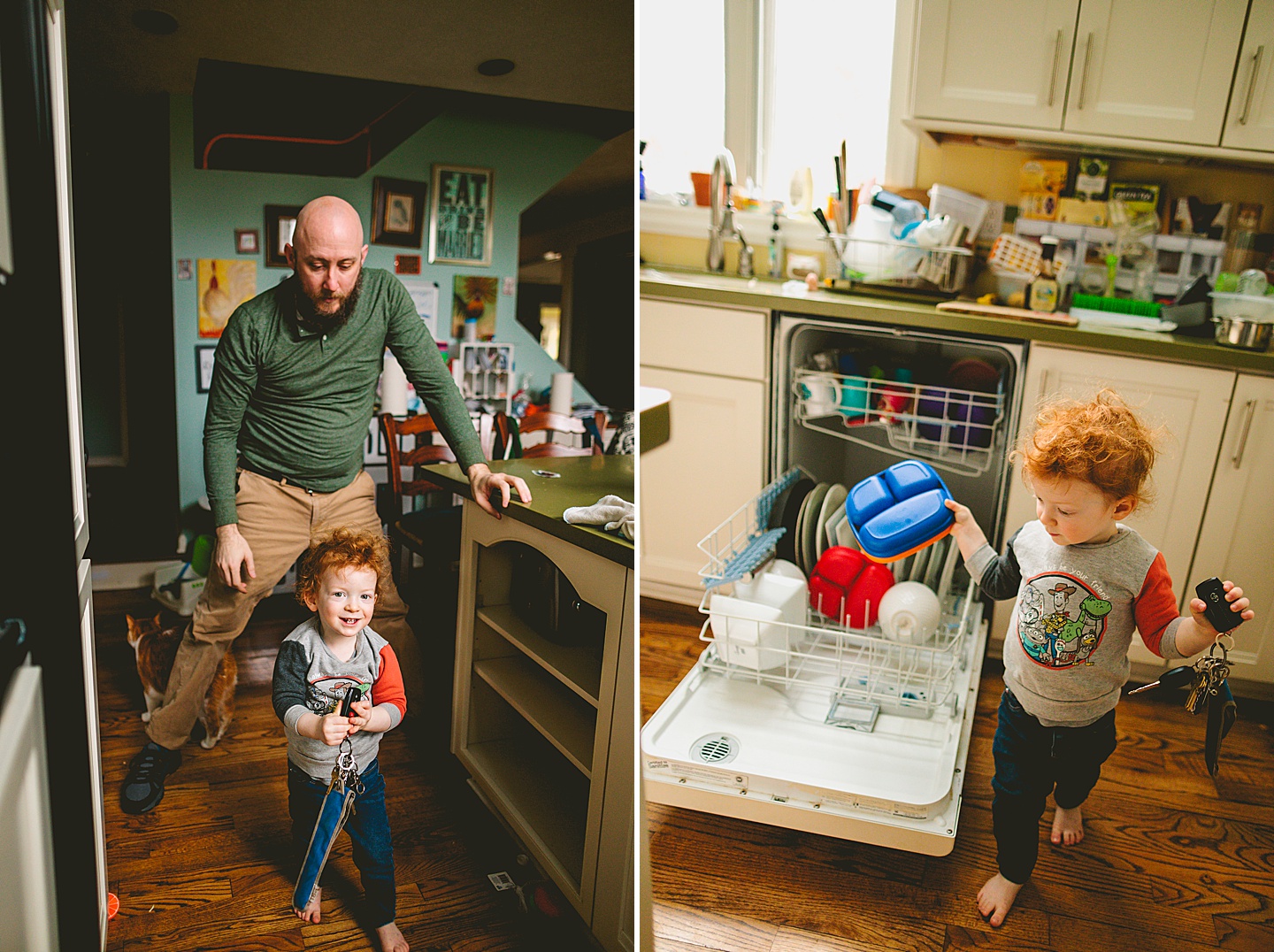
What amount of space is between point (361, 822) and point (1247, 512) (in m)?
1.65

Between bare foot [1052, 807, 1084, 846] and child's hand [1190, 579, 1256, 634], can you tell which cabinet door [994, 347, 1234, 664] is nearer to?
bare foot [1052, 807, 1084, 846]

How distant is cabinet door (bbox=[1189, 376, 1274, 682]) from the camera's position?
156 cm

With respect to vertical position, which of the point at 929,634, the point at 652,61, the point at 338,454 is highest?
the point at 652,61

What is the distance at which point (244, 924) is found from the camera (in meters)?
0.61

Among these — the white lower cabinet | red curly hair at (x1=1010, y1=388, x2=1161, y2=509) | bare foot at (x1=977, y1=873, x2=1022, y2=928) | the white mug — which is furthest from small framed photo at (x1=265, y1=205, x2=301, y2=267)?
A: the white mug

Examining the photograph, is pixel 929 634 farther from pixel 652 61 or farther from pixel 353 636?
pixel 652 61

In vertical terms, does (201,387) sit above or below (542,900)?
above

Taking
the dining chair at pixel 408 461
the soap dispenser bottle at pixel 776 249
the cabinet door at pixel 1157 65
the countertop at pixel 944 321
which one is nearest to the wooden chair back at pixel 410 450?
the dining chair at pixel 408 461

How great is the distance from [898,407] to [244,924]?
1.59 meters

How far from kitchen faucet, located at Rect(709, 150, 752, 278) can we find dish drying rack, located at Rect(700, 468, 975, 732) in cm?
90

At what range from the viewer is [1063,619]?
3.72 ft

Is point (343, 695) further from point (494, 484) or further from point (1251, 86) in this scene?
point (1251, 86)

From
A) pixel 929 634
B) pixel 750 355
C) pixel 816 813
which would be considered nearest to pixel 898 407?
pixel 750 355

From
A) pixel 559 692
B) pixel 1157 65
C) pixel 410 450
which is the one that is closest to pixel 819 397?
pixel 1157 65
